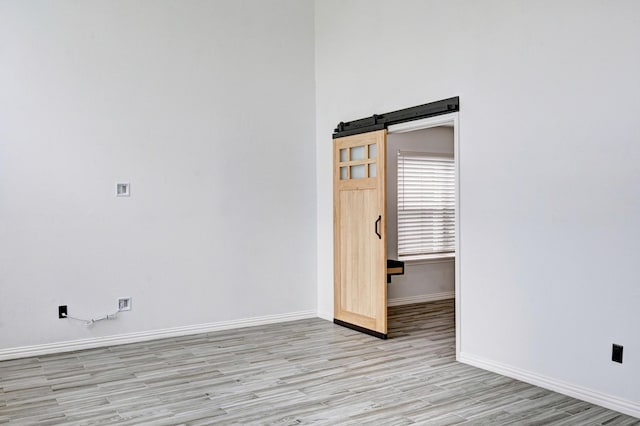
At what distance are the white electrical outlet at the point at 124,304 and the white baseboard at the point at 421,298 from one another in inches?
128

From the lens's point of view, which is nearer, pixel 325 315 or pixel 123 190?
pixel 123 190

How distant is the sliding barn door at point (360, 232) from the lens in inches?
212

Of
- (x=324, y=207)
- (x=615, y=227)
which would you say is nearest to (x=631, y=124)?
(x=615, y=227)

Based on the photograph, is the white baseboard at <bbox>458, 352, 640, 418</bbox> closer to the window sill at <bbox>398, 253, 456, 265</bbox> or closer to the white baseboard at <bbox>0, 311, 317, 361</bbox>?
the white baseboard at <bbox>0, 311, 317, 361</bbox>

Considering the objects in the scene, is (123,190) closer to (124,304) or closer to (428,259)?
(124,304)

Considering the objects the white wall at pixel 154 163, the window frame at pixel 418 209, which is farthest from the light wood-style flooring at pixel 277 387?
the window frame at pixel 418 209

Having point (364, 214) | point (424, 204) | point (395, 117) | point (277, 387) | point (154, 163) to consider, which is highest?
point (395, 117)

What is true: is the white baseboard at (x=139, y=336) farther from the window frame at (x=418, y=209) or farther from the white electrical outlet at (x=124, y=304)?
the window frame at (x=418, y=209)

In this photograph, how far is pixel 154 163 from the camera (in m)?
5.45

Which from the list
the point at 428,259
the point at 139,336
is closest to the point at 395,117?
the point at 428,259

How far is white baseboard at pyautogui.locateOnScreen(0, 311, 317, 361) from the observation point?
482 cm

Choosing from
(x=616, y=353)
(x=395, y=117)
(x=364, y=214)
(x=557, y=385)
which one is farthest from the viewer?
(x=364, y=214)

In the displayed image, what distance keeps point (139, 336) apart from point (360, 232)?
2.40 meters

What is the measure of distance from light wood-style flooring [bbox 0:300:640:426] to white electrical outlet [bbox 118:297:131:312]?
37 cm
